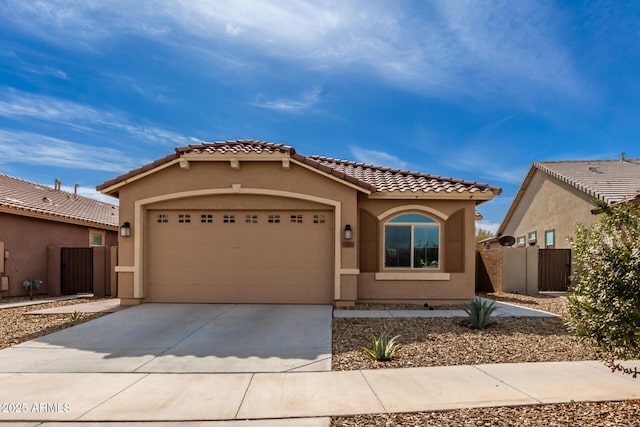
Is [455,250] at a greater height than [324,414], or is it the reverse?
[455,250]

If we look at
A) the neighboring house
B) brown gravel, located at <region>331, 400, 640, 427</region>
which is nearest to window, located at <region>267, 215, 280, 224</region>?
brown gravel, located at <region>331, 400, 640, 427</region>

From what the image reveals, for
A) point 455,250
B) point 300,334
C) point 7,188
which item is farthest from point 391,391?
point 7,188

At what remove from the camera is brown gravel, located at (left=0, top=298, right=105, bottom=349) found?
7.91 meters

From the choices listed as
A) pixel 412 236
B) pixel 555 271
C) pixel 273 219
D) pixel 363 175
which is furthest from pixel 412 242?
pixel 555 271

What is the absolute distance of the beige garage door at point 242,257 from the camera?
11.4 m

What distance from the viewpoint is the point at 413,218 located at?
465 inches

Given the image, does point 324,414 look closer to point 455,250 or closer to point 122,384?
point 122,384

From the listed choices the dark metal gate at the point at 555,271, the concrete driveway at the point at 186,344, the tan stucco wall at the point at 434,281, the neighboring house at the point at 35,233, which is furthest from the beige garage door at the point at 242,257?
the dark metal gate at the point at 555,271

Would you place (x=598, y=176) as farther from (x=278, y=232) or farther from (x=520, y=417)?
(x=520, y=417)

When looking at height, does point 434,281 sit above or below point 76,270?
above

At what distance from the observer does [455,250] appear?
11.8m

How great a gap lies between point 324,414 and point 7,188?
1837cm

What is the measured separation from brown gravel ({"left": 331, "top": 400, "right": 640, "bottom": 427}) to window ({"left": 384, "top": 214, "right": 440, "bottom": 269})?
7.25 metres

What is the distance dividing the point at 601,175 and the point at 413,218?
14891mm
